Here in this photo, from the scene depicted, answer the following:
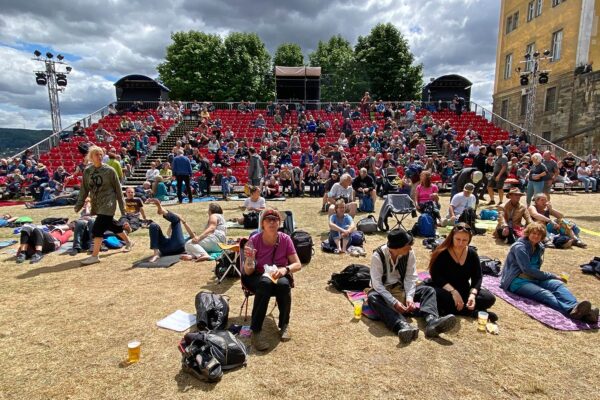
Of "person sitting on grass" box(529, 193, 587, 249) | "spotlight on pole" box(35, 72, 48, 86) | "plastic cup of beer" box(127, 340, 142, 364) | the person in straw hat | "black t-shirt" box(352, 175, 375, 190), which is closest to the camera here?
"plastic cup of beer" box(127, 340, 142, 364)

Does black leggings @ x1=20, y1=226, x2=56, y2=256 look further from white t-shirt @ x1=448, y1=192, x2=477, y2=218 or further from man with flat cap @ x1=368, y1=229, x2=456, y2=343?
white t-shirt @ x1=448, y1=192, x2=477, y2=218

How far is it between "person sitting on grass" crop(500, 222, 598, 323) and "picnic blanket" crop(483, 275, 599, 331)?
2.6 inches

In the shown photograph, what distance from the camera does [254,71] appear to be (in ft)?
132

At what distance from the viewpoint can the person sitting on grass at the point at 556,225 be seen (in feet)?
22.3

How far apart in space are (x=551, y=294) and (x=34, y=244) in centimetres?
824

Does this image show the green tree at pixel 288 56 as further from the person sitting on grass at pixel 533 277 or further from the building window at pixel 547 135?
the person sitting on grass at pixel 533 277

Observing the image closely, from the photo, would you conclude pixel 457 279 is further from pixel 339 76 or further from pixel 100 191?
pixel 339 76

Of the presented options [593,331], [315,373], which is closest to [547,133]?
[593,331]

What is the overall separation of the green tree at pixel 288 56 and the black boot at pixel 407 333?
45.2 metres

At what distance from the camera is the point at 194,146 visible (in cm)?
1859

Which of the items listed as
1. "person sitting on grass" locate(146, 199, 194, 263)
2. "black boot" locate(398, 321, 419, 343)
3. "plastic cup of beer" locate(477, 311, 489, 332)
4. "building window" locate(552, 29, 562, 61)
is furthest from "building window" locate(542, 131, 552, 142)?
"person sitting on grass" locate(146, 199, 194, 263)

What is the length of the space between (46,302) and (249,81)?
38100mm

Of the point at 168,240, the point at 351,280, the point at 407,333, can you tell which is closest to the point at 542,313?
the point at 407,333

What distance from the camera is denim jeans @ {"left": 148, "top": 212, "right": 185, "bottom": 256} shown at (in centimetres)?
621
